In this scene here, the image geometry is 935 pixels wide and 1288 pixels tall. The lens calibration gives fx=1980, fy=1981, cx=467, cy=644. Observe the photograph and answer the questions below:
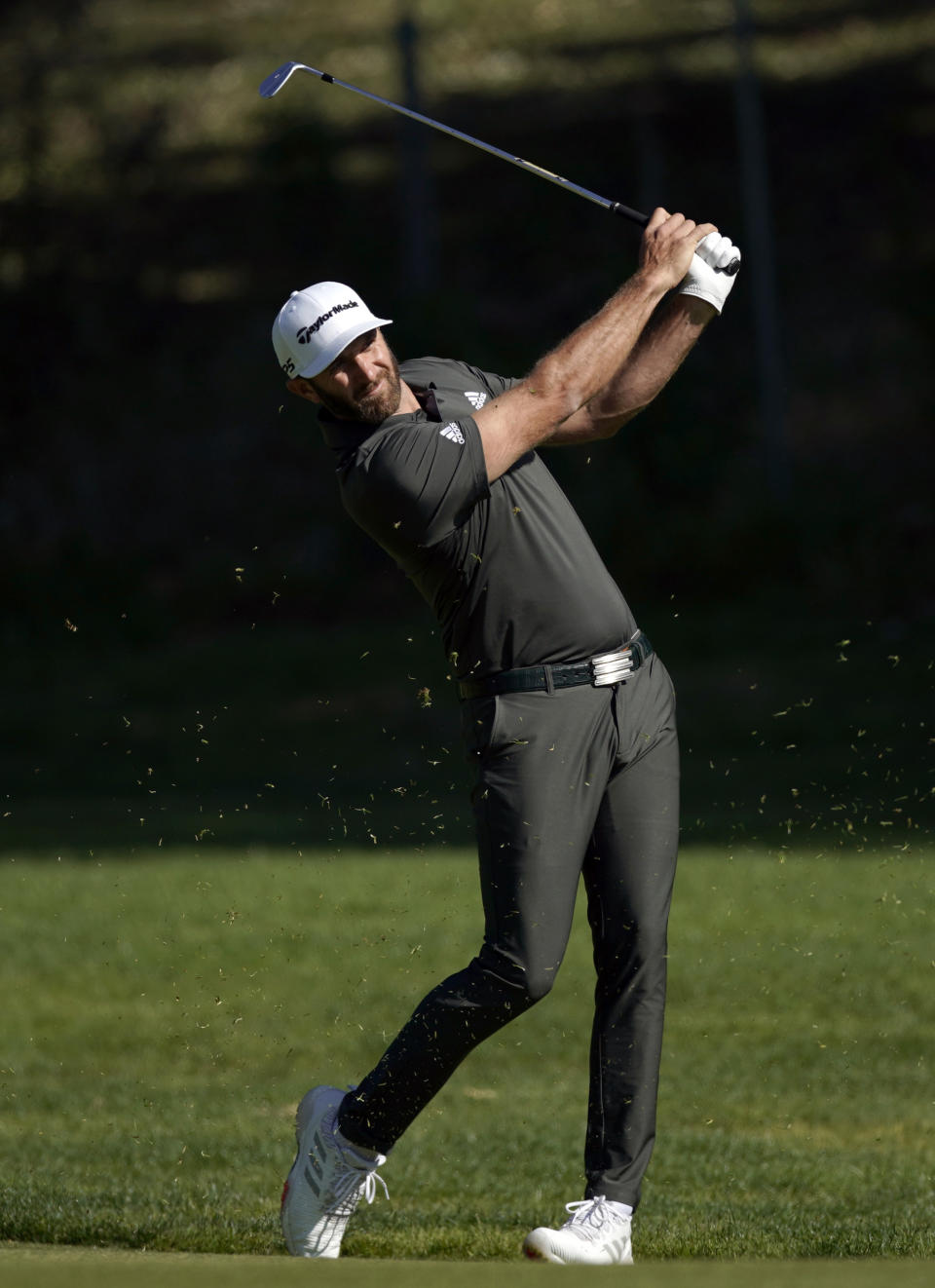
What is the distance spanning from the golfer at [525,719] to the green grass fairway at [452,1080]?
1.16 feet

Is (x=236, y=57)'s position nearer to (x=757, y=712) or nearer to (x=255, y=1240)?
(x=757, y=712)

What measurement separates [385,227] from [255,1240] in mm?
24375

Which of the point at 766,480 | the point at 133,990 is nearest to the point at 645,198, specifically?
the point at 766,480

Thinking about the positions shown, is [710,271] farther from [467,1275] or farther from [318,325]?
[467,1275]

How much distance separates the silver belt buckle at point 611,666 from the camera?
4.75 m

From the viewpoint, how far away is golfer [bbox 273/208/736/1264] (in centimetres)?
461

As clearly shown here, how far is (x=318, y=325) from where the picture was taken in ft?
15.4

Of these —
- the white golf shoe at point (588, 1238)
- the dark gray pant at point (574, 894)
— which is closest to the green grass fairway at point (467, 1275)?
the white golf shoe at point (588, 1238)

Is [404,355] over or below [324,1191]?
over

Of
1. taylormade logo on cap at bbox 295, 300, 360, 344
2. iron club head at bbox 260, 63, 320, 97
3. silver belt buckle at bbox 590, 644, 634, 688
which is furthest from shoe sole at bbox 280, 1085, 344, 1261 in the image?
iron club head at bbox 260, 63, 320, 97

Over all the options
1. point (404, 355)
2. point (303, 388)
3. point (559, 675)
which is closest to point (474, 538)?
point (559, 675)

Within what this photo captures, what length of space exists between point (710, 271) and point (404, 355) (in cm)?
1736

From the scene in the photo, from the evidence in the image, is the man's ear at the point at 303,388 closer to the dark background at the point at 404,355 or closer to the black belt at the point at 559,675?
the black belt at the point at 559,675

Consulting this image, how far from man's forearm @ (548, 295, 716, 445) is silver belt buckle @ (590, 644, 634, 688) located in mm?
688
